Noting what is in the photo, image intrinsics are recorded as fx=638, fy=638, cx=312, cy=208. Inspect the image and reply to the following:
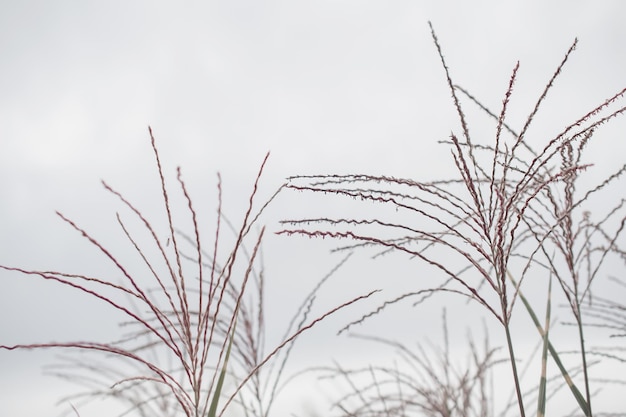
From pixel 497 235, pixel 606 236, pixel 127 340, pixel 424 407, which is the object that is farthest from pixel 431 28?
pixel 424 407

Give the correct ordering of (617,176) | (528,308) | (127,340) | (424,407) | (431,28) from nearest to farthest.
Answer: (431,28), (528,308), (617,176), (127,340), (424,407)

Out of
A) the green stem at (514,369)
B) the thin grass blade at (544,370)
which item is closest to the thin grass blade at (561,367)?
the thin grass blade at (544,370)

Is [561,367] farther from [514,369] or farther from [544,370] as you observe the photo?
[514,369]

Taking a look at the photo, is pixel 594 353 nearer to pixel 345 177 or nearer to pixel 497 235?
pixel 497 235

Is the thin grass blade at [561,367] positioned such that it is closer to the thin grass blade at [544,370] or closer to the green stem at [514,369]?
the thin grass blade at [544,370]

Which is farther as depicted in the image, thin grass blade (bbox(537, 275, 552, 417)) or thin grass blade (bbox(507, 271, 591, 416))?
thin grass blade (bbox(507, 271, 591, 416))

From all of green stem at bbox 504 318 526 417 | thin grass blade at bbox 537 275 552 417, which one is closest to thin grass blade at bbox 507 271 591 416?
thin grass blade at bbox 537 275 552 417

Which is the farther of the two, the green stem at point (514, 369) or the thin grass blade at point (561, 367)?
the thin grass blade at point (561, 367)

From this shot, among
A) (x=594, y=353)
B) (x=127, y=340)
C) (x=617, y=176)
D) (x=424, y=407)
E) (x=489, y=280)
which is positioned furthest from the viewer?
(x=424, y=407)

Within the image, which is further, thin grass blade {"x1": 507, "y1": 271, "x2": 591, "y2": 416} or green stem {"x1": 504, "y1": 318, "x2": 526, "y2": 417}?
thin grass blade {"x1": 507, "y1": 271, "x2": 591, "y2": 416}

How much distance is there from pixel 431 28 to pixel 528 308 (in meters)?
0.84

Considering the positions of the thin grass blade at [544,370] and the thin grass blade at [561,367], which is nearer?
the thin grass blade at [544,370]

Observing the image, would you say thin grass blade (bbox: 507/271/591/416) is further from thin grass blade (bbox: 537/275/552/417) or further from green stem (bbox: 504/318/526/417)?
green stem (bbox: 504/318/526/417)

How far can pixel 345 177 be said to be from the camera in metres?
1.57
